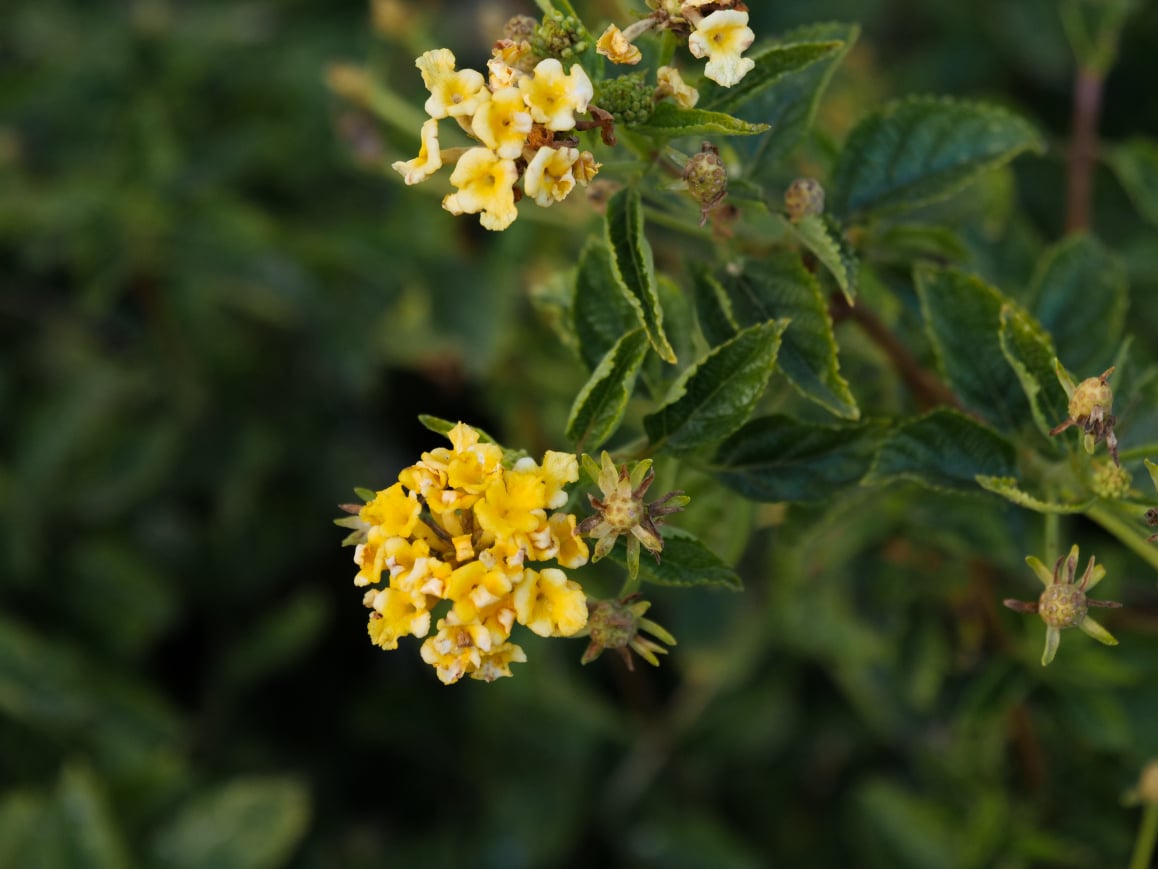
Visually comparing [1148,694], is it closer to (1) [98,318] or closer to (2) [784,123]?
(2) [784,123]

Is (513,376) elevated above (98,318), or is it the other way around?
(513,376)

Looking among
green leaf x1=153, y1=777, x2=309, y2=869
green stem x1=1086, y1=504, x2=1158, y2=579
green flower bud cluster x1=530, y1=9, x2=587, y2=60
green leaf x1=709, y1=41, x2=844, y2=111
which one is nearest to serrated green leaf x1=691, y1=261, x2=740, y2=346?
green leaf x1=709, y1=41, x2=844, y2=111

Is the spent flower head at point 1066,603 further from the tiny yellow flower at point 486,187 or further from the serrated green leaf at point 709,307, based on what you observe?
→ the tiny yellow flower at point 486,187

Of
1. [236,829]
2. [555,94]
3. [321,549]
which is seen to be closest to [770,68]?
[555,94]

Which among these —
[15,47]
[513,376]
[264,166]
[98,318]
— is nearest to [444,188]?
[513,376]

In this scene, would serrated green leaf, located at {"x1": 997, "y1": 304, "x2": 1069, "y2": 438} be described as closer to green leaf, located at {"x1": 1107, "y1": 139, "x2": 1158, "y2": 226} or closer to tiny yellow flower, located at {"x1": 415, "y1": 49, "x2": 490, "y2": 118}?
tiny yellow flower, located at {"x1": 415, "y1": 49, "x2": 490, "y2": 118}

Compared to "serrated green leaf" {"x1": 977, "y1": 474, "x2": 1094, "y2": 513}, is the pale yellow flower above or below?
above

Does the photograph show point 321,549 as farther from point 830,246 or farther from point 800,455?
point 830,246
